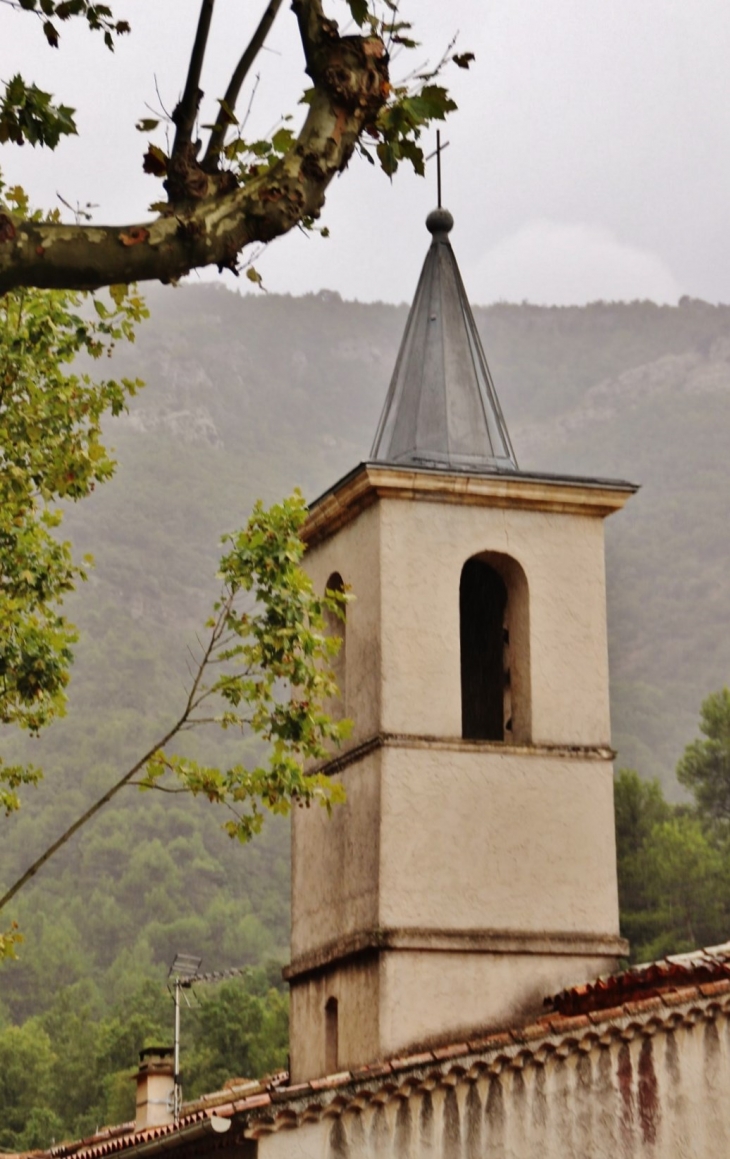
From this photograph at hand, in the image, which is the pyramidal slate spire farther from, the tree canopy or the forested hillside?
the forested hillside

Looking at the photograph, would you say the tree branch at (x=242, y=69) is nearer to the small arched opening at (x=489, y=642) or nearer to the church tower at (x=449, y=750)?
the church tower at (x=449, y=750)

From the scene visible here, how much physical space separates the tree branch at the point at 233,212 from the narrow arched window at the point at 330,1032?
29.5 feet

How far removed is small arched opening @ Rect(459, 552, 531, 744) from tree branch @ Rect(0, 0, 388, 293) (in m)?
8.56

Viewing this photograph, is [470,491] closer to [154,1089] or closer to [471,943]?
[471,943]

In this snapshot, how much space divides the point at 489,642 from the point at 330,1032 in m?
3.60

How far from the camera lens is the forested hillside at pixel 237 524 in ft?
271

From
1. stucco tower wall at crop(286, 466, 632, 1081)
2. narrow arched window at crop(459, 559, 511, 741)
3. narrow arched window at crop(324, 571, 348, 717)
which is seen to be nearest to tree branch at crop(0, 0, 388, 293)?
stucco tower wall at crop(286, 466, 632, 1081)

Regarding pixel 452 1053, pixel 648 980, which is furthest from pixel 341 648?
pixel 452 1053

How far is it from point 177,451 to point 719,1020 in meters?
116

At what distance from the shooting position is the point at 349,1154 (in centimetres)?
1277

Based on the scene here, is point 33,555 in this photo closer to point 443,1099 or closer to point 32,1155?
point 443,1099

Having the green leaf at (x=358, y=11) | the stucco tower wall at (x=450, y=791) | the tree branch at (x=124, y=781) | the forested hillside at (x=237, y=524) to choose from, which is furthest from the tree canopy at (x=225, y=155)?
the forested hillside at (x=237, y=524)

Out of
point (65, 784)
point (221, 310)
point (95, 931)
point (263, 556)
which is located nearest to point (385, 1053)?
point (263, 556)

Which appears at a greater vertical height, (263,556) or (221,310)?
(221,310)
